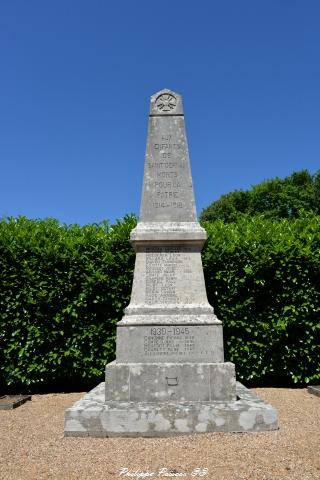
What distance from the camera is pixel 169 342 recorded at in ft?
18.0

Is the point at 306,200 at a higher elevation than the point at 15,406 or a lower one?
higher

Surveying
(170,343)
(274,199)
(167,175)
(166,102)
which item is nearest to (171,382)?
(170,343)

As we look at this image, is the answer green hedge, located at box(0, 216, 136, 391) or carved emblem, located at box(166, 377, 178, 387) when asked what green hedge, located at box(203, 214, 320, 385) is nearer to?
green hedge, located at box(0, 216, 136, 391)

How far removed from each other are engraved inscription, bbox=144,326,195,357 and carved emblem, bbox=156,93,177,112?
350cm

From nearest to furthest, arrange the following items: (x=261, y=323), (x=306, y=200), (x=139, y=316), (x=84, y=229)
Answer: (x=139, y=316)
(x=261, y=323)
(x=84, y=229)
(x=306, y=200)

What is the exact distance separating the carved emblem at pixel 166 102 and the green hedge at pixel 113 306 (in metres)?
2.72

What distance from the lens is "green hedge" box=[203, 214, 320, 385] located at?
25.5 feet

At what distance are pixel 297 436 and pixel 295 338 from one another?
330 centimetres

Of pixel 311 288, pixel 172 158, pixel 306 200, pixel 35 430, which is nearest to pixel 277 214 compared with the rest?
pixel 306 200

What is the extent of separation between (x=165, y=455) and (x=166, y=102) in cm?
508

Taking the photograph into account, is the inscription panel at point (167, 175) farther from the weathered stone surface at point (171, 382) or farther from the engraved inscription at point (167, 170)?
the weathered stone surface at point (171, 382)

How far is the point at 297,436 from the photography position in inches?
188

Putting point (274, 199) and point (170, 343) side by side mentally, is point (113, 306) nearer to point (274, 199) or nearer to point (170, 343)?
point (170, 343)

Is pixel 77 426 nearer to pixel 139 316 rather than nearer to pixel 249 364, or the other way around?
pixel 139 316
